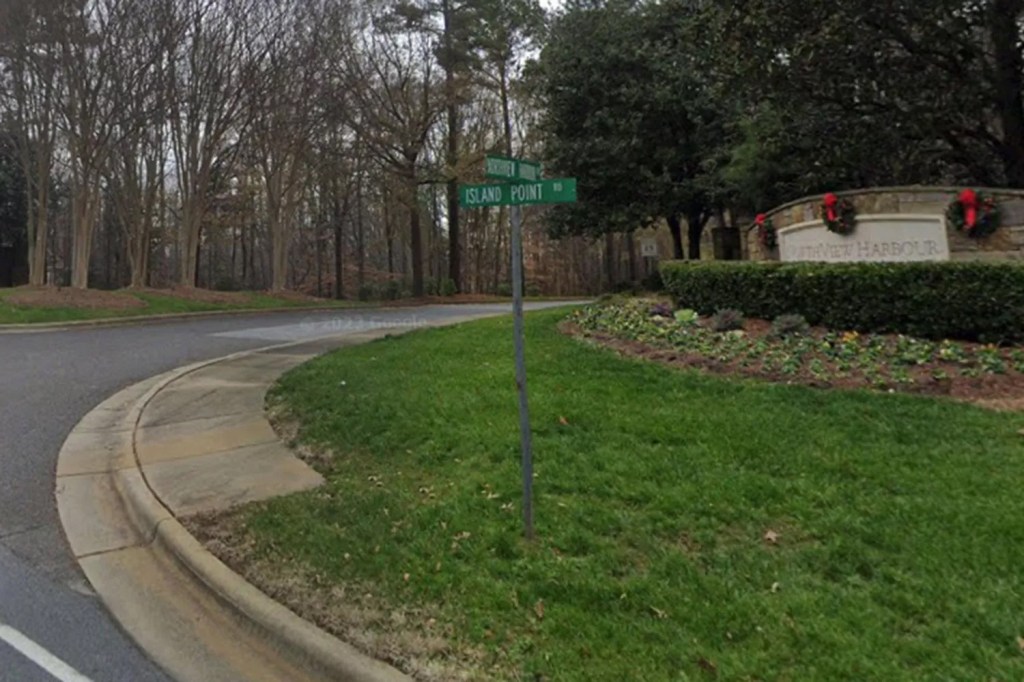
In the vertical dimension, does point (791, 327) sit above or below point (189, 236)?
below

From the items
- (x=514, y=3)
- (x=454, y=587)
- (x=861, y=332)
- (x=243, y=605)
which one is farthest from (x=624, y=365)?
(x=514, y=3)

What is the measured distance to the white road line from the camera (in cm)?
271

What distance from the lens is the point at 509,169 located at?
134 inches

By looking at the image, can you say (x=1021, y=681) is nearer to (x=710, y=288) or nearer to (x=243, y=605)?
(x=243, y=605)

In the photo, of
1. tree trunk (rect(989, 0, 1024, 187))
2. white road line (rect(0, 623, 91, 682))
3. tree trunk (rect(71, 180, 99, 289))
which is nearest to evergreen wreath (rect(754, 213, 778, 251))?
tree trunk (rect(989, 0, 1024, 187))

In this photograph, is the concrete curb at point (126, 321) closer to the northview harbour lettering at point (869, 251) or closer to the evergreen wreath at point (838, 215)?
the northview harbour lettering at point (869, 251)

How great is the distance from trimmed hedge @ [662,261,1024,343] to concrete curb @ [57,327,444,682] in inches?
274

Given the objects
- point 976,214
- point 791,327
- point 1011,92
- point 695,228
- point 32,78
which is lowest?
point 791,327

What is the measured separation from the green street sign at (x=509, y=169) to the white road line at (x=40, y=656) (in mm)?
2840

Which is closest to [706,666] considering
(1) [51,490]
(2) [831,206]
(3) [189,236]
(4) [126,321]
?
(1) [51,490]

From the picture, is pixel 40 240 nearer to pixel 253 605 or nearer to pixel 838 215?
pixel 838 215

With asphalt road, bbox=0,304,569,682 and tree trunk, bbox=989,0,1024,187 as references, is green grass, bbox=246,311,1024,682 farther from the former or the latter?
tree trunk, bbox=989,0,1024,187

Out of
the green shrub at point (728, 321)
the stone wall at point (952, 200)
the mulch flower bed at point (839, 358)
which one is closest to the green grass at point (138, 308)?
the mulch flower bed at point (839, 358)

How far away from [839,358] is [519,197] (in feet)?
15.4
